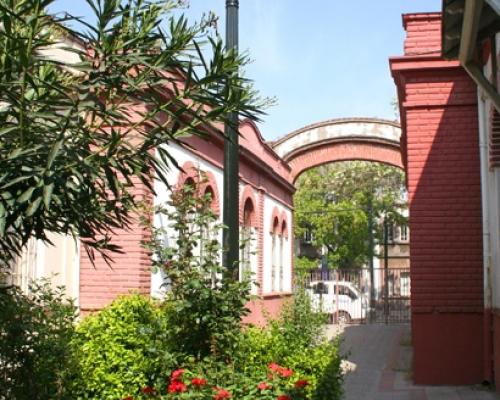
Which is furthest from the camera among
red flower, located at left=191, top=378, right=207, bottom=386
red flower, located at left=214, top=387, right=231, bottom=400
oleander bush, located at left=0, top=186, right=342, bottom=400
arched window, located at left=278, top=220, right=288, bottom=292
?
arched window, located at left=278, top=220, right=288, bottom=292

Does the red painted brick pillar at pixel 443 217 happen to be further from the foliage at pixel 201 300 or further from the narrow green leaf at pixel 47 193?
the narrow green leaf at pixel 47 193

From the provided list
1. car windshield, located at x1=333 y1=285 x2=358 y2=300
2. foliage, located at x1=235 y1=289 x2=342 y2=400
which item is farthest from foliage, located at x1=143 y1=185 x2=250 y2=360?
car windshield, located at x1=333 y1=285 x2=358 y2=300

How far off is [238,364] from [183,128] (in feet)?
11.7

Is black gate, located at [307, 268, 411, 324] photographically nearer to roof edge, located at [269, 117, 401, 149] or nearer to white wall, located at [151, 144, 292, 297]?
white wall, located at [151, 144, 292, 297]

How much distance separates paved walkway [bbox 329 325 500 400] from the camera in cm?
1049

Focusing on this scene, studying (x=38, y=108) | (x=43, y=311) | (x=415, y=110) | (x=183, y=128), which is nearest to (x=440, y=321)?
(x=415, y=110)

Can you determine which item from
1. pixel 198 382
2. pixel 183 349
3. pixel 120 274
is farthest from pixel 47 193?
pixel 120 274

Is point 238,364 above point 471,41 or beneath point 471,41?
beneath

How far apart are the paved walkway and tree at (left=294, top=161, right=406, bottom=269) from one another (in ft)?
79.0

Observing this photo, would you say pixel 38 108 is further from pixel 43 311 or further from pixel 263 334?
pixel 263 334

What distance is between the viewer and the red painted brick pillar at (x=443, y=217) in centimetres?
1111

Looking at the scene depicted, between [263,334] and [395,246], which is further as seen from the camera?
[395,246]

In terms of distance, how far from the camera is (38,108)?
398 centimetres

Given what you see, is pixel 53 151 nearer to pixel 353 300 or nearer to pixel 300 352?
pixel 300 352
